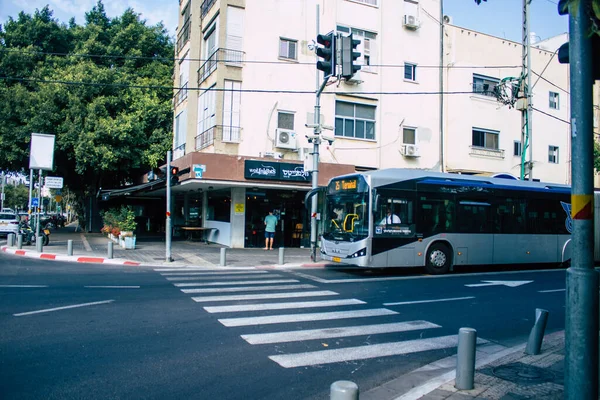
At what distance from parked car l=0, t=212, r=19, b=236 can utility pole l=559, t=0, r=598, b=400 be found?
1116 inches

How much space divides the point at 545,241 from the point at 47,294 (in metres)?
15.6

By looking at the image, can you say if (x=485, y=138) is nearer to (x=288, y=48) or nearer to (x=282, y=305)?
(x=288, y=48)

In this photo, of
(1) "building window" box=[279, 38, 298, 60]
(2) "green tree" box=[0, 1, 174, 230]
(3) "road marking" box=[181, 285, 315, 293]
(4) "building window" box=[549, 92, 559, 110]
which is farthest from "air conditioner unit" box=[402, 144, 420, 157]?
(3) "road marking" box=[181, 285, 315, 293]

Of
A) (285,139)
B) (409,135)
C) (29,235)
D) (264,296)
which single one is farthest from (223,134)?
(264,296)

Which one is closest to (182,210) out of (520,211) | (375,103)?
(375,103)

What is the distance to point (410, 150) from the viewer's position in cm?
2411

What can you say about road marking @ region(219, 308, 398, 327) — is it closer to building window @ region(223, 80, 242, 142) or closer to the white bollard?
the white bollard

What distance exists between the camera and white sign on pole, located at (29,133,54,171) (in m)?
20.2

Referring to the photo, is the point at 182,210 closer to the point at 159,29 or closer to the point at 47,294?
the point at 159,29

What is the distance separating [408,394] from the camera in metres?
4.77

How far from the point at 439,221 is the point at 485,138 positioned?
48.6ft

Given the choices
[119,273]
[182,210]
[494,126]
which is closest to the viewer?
[119,273]

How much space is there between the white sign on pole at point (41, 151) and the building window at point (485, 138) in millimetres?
22046

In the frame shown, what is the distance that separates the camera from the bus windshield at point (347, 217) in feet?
43.7
